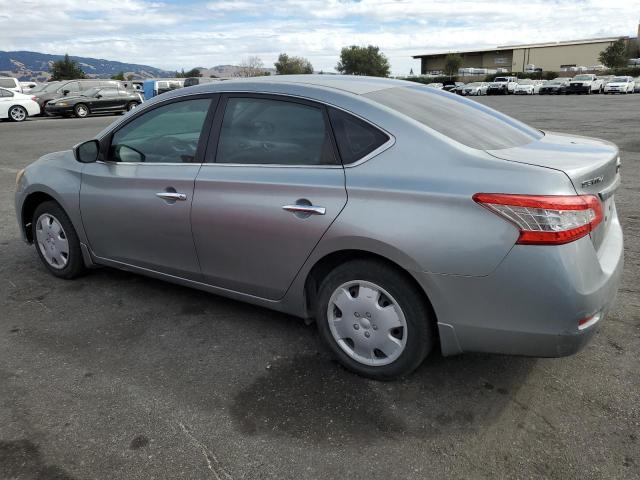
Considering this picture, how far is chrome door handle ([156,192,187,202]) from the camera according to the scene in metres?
3.61

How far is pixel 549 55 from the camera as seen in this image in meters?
103

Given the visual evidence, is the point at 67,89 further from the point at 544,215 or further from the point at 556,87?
the point at 556,87

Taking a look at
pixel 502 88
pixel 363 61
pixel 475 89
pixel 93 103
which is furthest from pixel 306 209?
pixel 363 61

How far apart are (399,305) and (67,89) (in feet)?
90.9

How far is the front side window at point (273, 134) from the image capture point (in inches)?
124

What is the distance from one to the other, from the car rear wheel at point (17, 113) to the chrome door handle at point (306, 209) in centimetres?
2416

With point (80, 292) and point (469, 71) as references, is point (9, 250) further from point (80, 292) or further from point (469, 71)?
point (469, 71)

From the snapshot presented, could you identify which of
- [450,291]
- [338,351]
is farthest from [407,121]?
[338,351]

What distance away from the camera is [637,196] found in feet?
23.7

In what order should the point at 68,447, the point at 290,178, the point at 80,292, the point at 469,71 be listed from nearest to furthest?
the point at 68,447 < the point at 290,178 < the point at 80,292 < the point at 469,71

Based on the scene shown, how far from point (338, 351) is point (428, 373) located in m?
0.53

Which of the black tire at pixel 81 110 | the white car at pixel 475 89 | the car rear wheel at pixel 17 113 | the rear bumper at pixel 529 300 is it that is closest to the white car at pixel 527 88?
the white car at pixel 475 89

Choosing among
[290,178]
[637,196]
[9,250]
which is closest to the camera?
[290,178]

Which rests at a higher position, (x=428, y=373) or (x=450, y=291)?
(x=450, y=291)
